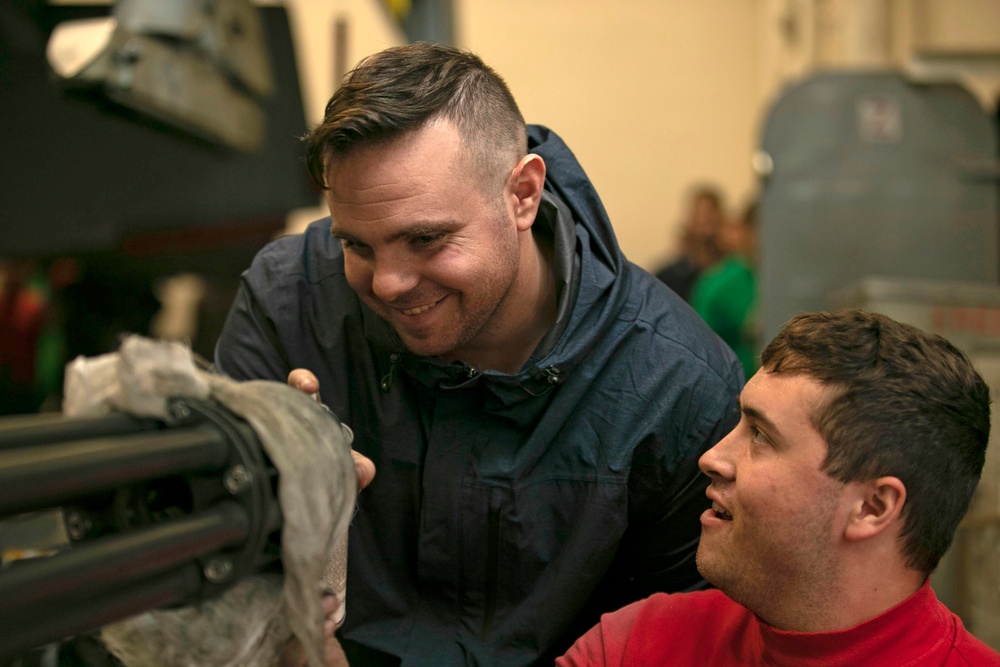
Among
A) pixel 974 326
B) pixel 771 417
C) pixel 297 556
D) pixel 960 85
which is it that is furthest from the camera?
pixel 960 85

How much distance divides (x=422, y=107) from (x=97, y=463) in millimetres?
808

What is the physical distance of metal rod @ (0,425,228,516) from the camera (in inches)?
25.7

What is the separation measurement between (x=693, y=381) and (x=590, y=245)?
270mm

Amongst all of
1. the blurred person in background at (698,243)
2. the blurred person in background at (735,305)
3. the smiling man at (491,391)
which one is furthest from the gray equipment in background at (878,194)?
the smiling man at (491,391)

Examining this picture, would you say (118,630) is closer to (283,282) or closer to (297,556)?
(297,556)

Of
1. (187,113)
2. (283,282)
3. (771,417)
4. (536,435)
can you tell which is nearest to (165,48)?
(187,113)

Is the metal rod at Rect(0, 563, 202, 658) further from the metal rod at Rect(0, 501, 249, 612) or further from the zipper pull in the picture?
the zipper pull

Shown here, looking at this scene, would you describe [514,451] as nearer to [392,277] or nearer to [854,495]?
[392,277]

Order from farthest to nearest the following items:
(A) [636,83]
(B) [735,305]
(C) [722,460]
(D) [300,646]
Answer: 1. (A) [636,83]
2. (B) [735,305]
3. (C) [722,460]
4. (D) [300,646]

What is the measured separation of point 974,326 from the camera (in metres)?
2.55

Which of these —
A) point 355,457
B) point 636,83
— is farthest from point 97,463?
point 636,83

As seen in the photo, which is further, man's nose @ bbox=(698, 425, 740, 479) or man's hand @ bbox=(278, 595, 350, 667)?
man's nose @ bbox=(698, 425, 740, 479)

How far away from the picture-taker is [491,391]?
4.85 ft

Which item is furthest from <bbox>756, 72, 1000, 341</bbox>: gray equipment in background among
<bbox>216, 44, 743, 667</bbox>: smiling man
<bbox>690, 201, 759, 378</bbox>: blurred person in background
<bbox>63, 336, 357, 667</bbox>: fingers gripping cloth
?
<bbox>63, 336, 357, 667</bbox>: fingers gripping cloth
